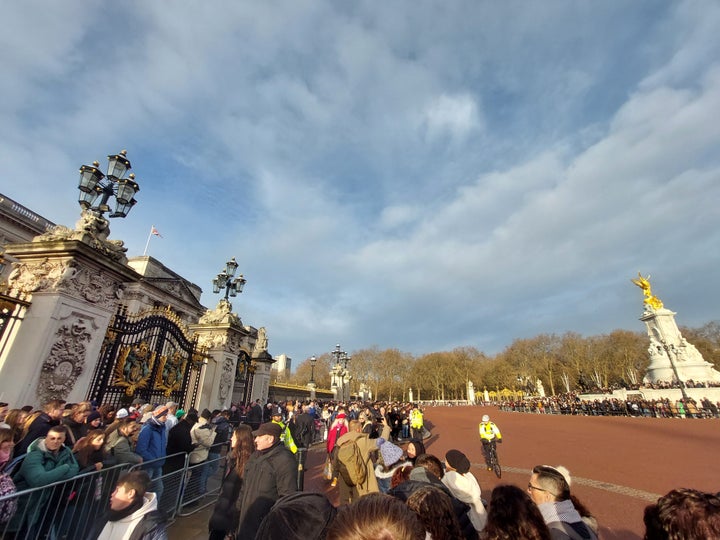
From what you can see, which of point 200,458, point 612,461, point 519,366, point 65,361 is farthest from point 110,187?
point 519,366

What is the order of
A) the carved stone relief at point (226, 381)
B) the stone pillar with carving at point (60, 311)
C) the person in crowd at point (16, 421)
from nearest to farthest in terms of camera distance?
1. the person in crowd at point (16, 421)
2. the stone pillar with carving at point (60, 311)
3. the carved stone relief at point (226, 381)

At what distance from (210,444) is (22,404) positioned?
9.31ft

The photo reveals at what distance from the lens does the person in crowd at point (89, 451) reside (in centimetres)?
385

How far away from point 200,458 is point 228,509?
2952 mm

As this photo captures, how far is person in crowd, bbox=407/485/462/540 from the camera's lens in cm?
A: 188

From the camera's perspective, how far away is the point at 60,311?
5.56m

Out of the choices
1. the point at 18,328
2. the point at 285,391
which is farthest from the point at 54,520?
the point at 285,391

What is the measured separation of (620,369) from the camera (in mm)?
55812

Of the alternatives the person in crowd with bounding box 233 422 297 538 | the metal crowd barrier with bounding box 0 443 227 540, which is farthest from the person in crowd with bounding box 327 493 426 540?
the metal crowd barrier with bounding box 0 443 227 540

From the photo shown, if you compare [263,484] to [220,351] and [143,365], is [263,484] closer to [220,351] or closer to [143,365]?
[143,365]

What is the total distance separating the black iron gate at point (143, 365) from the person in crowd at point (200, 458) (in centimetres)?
235

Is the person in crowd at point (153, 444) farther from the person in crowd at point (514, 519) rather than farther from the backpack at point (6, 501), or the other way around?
the person in crowd at point (514, 519)

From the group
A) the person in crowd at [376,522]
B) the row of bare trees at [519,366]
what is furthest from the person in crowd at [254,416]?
the row of bare trees at [519,366]

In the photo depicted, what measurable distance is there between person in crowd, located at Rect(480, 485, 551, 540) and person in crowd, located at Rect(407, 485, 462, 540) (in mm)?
319
